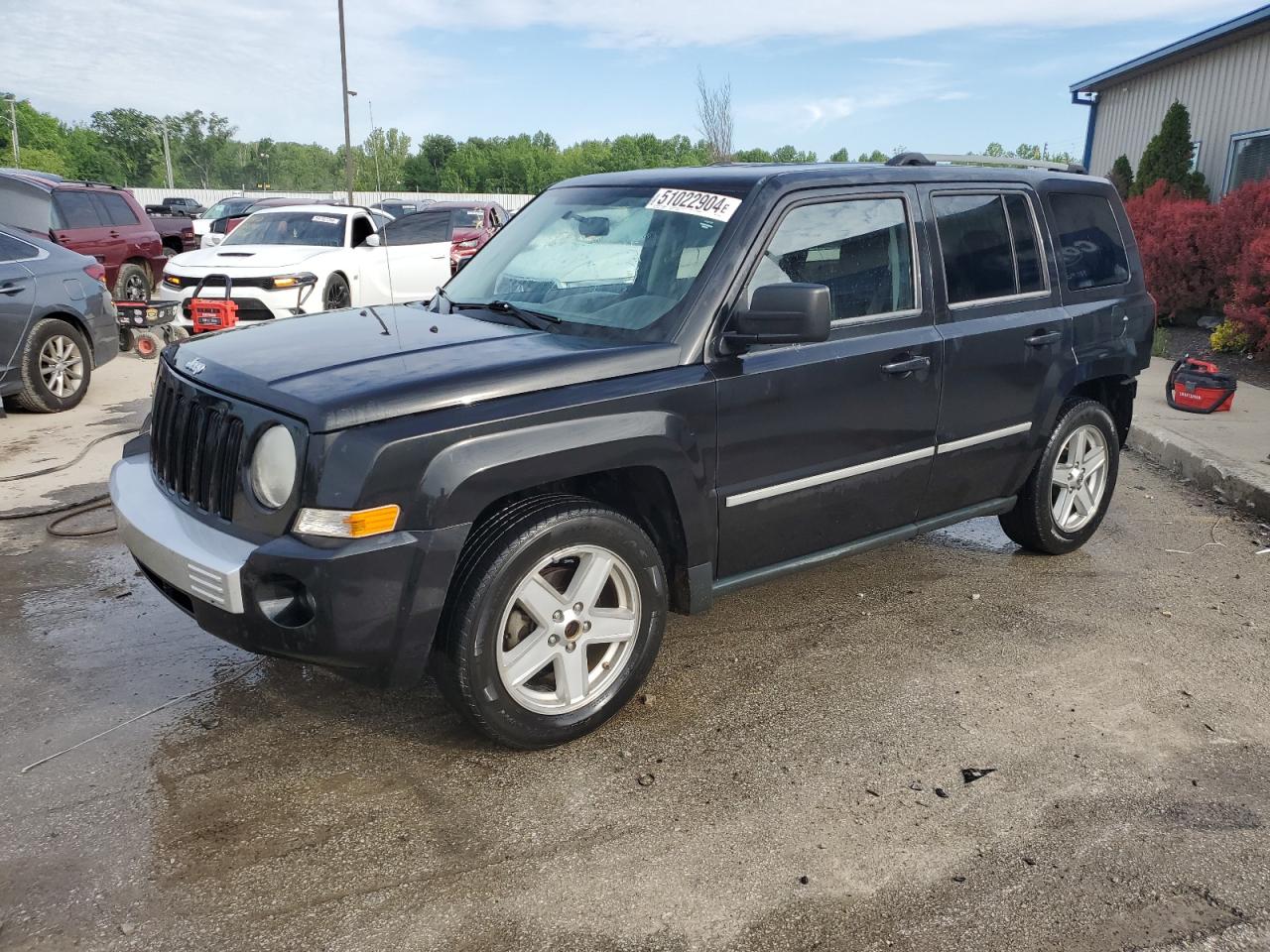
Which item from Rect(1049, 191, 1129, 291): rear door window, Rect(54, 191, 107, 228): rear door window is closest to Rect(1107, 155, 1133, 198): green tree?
Rect(1049, 191, 1129, 291): rear door window

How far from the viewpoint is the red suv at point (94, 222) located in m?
12.3

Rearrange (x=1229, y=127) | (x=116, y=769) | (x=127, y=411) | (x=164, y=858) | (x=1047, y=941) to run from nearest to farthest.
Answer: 1. (x=1047, y=941)
2. (x=164, y=858)
3. (x=116, y=769)
4. (x=127, y=411)
5. (x=1229, y=127)

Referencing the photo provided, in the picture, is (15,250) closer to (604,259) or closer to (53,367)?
(53,367)

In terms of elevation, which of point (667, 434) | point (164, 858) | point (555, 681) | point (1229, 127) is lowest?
point (164, 858)

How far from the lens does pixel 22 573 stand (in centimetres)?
482

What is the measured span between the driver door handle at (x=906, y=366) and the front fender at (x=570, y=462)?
3.18ft

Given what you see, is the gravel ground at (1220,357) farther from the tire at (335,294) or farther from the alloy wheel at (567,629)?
the tire at (335,294)

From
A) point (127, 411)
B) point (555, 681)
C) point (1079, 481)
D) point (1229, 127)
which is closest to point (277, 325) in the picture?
point (555, 681)

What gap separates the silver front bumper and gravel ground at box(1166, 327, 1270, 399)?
9917 mm

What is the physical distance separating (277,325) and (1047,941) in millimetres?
3291

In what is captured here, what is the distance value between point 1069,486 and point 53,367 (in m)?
7.64

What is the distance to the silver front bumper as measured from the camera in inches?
114

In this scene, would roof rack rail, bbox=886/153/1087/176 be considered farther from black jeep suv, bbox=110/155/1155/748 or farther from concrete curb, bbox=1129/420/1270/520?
concrete curb, bbox=1129/420/1270/520

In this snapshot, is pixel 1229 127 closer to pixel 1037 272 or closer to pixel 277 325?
pixel 1037 272
